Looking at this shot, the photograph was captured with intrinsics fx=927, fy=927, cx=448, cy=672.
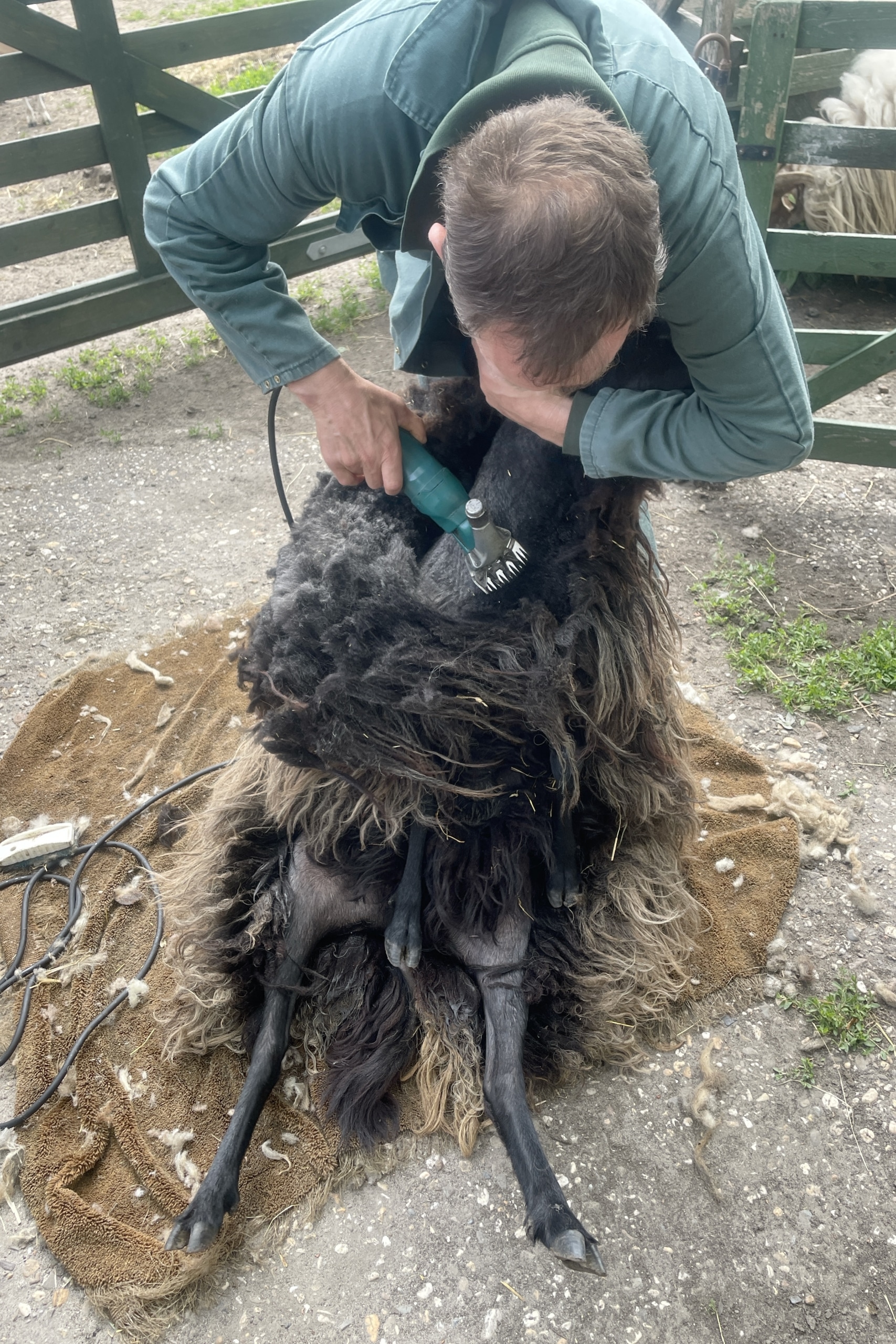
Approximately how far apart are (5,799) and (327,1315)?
1769mm

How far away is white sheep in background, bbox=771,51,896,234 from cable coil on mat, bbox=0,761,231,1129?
4816 millimetres

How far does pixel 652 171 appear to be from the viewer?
152 cm

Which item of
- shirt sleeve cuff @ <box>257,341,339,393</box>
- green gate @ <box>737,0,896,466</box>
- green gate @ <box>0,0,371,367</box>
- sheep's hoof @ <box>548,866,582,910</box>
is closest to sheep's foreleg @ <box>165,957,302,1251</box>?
sheep's hoof @ <box>548,866,582,910</box>

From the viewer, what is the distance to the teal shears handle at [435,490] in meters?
1.84

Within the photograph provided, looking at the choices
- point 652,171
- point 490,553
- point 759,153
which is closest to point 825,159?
point 759,153

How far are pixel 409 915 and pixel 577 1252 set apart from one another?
716 millimetres

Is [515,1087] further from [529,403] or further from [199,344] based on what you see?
[199,344]

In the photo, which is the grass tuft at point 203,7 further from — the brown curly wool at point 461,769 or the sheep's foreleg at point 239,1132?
the sheep's foreleg at point 239,1132

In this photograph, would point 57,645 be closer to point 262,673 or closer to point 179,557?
point 179,557

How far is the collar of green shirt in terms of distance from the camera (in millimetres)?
1390

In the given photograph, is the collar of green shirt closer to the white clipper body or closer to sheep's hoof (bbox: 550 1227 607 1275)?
the white clipper body

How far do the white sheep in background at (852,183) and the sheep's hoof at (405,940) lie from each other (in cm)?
498

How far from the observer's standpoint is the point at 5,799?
287 centimetres

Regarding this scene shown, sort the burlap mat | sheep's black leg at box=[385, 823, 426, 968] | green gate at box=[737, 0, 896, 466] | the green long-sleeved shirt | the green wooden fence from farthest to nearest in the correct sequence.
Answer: the green wooden fence, green gate at box=[737, 0, 896, 466], sheep's black leg at box=[385, 823, 426, 968], the burlap mat, the green long-sleeved shirt
